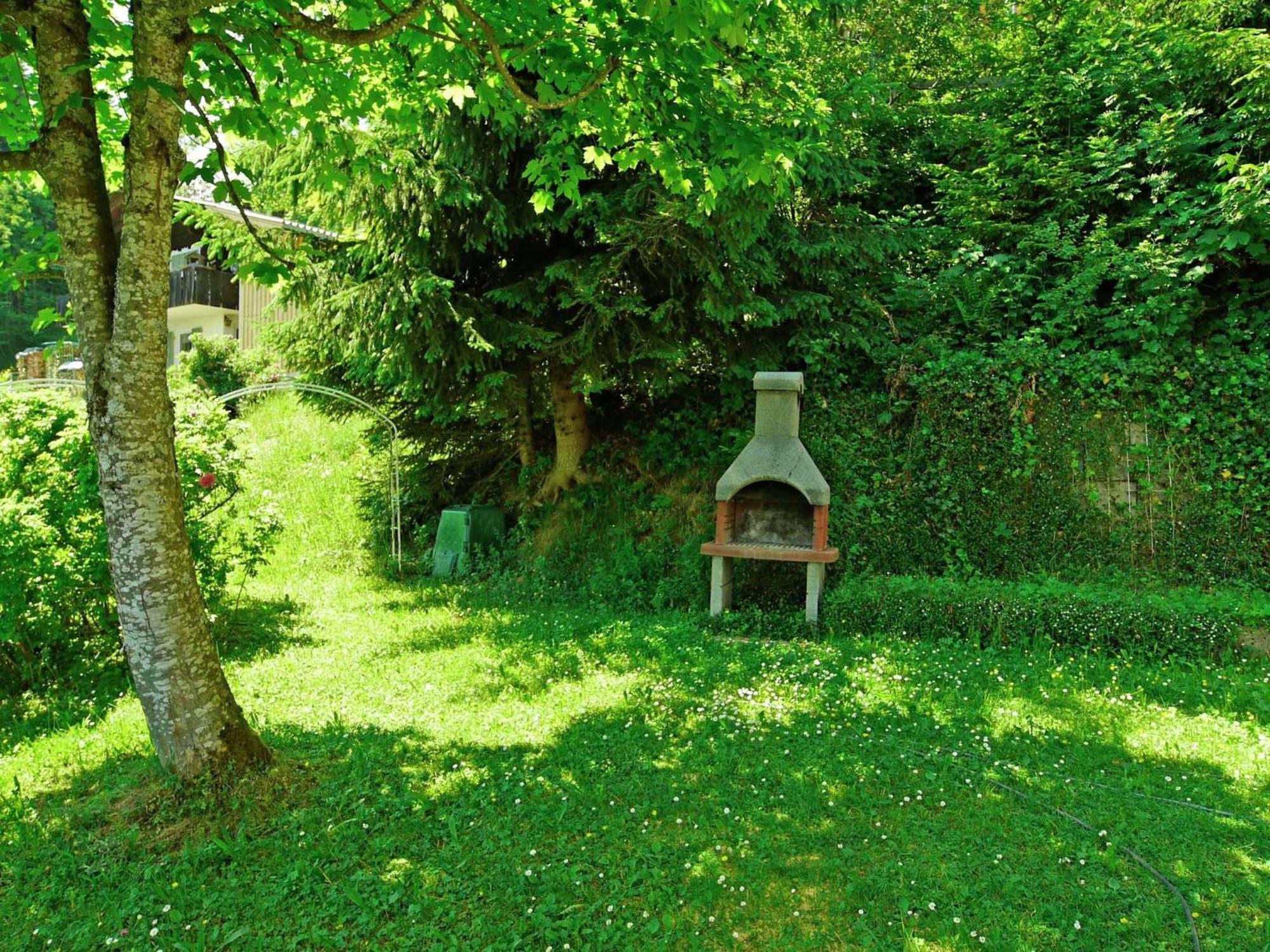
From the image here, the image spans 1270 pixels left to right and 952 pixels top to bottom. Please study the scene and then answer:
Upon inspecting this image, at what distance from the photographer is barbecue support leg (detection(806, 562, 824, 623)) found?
23.0 feet

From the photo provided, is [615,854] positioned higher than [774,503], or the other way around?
[774,503]

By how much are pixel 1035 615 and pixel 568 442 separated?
17.5 ft

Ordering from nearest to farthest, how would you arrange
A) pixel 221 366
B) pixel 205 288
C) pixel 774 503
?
pixel 774 503, pixel 221 366, pixel 205 288

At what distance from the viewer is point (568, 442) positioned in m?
9.58

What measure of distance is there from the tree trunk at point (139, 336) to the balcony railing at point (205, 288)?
21.7 metres

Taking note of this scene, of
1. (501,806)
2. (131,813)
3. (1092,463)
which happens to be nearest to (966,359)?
(1092,463)

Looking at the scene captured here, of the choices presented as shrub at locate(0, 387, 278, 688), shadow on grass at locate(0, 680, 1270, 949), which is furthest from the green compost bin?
shadow on grass at locate(0, 680, 1270, 949)

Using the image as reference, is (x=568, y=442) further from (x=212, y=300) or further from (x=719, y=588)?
(x=212, y=300)

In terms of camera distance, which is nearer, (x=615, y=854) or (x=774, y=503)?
(x=615, y=854)

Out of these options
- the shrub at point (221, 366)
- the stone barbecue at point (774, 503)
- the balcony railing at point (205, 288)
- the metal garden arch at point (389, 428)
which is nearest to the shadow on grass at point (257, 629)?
the metal garden arch at point (389, 428)

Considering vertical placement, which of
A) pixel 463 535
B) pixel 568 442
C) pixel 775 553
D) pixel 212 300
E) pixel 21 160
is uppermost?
A: pixel 212 300

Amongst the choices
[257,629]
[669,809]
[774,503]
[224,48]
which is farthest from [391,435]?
[669,809]

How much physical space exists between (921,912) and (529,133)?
6861 millimetres

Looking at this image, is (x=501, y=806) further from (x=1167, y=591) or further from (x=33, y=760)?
(x=1167, y=591)
